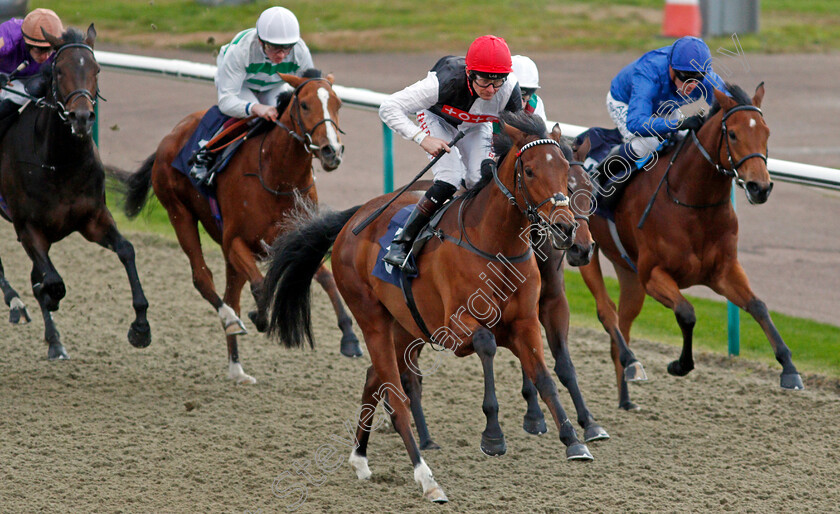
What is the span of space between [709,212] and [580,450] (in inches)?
74.3

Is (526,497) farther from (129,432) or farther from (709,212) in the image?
(129,432)

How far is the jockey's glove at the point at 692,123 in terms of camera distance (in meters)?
5.62

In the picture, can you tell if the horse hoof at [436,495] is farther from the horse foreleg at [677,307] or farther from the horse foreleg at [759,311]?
the horse foreleg at [759,311]

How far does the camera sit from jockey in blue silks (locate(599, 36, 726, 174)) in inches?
223

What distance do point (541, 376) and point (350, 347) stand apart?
217cm

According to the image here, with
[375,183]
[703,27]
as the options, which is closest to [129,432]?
[375,183]

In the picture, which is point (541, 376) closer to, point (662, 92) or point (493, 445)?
point (493, 445)

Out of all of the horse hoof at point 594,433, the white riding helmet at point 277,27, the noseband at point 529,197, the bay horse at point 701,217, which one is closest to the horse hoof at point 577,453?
the horse hoof at point 594,433

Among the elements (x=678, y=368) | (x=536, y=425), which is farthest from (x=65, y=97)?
(x=678, y=368)

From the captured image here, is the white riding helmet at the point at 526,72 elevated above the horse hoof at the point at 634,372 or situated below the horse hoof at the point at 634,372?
above

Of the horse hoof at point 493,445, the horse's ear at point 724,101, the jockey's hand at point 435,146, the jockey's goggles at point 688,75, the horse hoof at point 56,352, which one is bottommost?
the horse hoof at point 56,352

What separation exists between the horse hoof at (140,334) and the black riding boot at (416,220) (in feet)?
6.46

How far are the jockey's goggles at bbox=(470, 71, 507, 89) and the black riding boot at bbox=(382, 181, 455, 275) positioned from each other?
500 mm

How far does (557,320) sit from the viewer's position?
5078 mm
